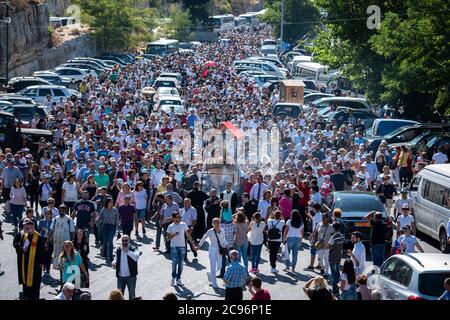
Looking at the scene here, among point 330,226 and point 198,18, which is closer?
point 330,226

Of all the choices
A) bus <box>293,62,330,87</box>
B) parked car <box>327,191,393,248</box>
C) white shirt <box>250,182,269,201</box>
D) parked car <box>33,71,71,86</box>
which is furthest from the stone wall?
parked car <box>327,191,393,248</box>

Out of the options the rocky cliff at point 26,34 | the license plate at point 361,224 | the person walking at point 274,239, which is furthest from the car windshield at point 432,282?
the rocky cliff at point 26,34

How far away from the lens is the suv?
47.3 feet

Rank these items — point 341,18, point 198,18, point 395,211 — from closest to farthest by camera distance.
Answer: point 395,211
point 341,18
point 198,18

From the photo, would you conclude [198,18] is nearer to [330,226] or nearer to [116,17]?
[116,17]

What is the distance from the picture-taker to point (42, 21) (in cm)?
6353

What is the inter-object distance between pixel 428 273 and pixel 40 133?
19207mm

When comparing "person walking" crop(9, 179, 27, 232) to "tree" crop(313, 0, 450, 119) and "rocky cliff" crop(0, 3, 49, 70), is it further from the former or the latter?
"rocky cliff" crop(0, 3, 49, 70)

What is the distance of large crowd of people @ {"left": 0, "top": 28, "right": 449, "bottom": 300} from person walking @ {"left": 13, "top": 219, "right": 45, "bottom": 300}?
0.05 feet

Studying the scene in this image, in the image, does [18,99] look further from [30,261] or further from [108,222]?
[30,261]

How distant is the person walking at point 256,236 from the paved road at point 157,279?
303mm

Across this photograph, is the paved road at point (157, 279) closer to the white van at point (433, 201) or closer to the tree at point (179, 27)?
the white van at point (433, 201)

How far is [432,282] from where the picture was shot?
14461 mm
